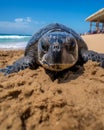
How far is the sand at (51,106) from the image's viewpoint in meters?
1.15

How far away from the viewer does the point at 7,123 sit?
111cm

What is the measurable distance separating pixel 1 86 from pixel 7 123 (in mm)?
519

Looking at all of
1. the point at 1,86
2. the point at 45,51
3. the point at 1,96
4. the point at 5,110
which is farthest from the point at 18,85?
the point at 45,51

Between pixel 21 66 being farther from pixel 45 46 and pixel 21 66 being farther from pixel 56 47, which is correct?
pixel 56 47

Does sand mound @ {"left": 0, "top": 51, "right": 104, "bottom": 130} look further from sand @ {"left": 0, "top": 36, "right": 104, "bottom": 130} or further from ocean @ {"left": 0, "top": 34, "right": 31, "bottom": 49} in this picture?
ocean @ {"left": 0, "top": 34, "right": 31, "bottom": 49}

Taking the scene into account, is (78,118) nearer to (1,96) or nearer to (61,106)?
(61,106)

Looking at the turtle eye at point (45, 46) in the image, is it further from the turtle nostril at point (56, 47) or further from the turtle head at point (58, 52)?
the turtle nostril at point (56, 47)

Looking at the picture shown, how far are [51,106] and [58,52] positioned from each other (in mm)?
685

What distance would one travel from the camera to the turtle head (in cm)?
185

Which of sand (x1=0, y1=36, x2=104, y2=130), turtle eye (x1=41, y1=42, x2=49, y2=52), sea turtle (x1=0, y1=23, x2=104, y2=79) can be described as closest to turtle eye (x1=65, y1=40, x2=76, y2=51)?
sea turtle (x1=0, y1=23, x2=104, y2=79)

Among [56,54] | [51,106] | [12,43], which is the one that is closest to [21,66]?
[56,54]

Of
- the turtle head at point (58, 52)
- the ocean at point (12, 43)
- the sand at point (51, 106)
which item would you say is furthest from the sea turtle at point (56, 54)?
the ocean at point (12, 43)

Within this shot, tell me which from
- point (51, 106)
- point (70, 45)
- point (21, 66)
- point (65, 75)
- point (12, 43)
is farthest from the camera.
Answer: point (12, 43)

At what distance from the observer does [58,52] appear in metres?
1.85
